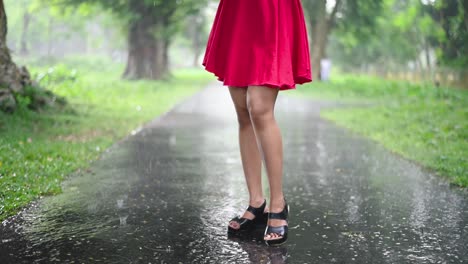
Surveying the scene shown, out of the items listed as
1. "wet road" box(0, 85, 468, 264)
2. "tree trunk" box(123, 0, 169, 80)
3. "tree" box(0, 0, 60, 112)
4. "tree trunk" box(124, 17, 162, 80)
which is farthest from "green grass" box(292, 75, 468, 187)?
"tree trunk" box(124, 17, 162, 80)

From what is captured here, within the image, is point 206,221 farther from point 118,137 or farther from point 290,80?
point 118,137

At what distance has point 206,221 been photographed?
3531 millimetres

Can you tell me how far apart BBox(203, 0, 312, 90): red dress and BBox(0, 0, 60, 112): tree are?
5.70 metres

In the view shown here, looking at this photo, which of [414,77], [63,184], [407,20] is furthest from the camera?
[407,20]

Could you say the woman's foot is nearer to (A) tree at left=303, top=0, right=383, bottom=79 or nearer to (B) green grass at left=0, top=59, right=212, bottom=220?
(B) green grass at left=0, top=59, right=212, bottom=220

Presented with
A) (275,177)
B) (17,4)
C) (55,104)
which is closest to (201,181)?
(275,177)

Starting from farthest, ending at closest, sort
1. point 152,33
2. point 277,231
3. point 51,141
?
point 152,33
point 51,141
point 277,231

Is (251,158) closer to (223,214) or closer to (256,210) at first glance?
(256,210)

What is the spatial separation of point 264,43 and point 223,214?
4.07 ft

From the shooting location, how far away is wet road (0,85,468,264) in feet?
9.43

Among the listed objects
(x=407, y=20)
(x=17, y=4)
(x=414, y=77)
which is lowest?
(x=414, y=77)

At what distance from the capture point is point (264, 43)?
314cm

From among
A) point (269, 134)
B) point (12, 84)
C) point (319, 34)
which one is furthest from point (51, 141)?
point (319, 34)

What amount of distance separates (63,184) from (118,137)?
318 centimetres
